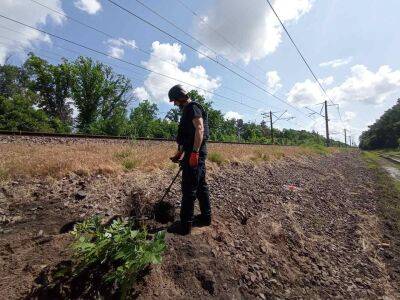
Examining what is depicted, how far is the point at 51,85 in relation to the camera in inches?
2010

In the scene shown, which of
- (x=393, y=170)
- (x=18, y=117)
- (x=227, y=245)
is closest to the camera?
(x=227, y=245)

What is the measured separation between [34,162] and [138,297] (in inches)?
152

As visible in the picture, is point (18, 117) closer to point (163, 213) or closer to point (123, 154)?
point (123, 154)

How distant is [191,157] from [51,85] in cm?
5361

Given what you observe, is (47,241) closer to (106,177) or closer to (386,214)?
(106,177)

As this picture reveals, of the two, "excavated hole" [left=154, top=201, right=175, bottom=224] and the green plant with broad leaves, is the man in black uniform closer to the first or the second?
"excavated hole" [left=154, top=201, right=175, bottom=224]

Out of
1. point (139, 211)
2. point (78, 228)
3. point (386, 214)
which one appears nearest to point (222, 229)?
point (139, 211)

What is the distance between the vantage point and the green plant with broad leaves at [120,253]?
9.98ft

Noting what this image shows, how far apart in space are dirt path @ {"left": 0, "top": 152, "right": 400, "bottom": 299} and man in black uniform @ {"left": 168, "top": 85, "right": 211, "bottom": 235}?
0.89 feet

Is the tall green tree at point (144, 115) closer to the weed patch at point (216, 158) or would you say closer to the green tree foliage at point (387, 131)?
the weed patch at point (216, 158)

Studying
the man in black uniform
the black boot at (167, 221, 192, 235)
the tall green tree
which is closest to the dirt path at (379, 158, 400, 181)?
the man in black uniform

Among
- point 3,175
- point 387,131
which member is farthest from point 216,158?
point 387,131

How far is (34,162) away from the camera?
586cm

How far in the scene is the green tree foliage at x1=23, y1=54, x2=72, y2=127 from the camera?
50.4 meters
